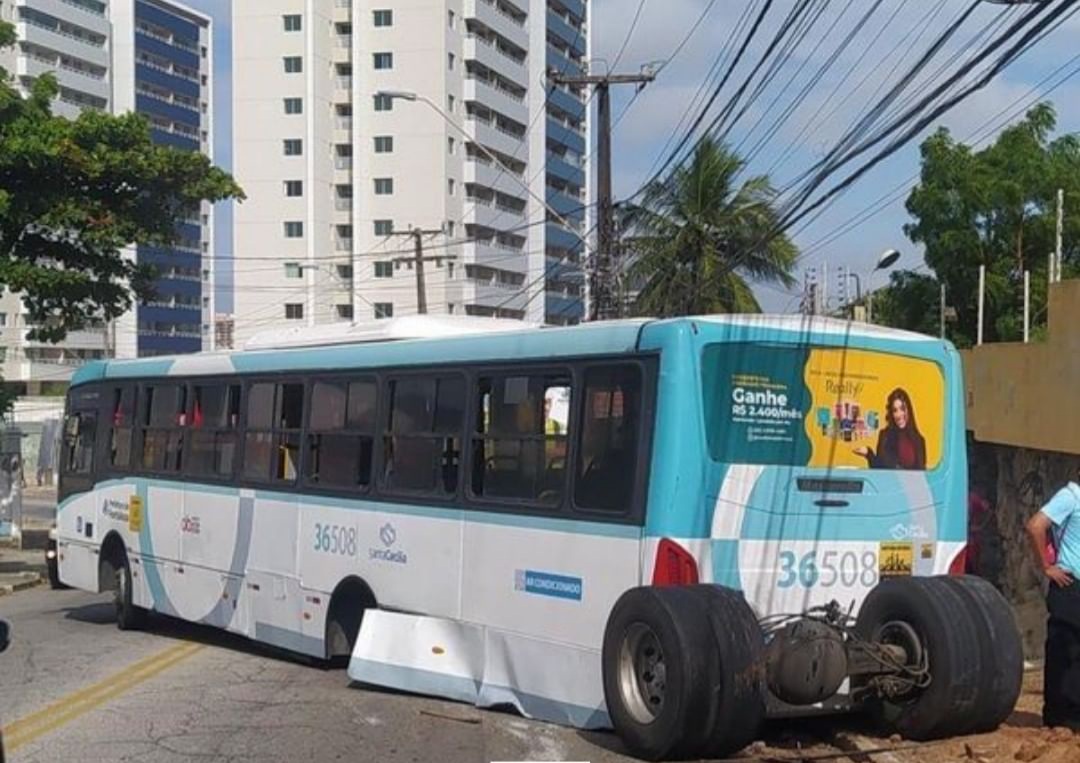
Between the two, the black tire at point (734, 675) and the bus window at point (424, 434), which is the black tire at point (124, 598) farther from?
the black tire at point (734, 675)

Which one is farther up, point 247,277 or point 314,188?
point 314,188

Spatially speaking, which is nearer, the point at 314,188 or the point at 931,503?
the point at 931,503

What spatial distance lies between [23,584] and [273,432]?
10917mm

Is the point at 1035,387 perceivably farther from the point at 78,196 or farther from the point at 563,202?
the point at 563,202

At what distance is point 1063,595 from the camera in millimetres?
8523

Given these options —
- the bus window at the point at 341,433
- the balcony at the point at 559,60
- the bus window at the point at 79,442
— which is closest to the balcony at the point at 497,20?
the balcony at the point at 559,60

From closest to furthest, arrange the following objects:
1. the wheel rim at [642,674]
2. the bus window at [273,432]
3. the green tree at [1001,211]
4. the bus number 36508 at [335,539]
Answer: the wheel rim at [642,674] → the bus number 36508 at [335,539] → the bus window at [273,432] → the green tree at [1001,211]

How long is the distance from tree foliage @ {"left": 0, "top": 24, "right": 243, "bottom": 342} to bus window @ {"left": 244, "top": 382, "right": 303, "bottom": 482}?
29.4 ft

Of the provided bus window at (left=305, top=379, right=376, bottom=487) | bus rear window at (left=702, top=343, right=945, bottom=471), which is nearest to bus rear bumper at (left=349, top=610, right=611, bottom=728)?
bus window at (left=305, top=379, right=376, bottom=487)

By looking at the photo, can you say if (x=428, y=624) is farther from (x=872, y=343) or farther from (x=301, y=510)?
(x=872, y=343)

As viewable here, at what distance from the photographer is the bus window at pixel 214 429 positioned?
43.3ft

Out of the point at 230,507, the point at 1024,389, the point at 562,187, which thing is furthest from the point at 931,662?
the point at 562,187

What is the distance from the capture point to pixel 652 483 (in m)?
8.17

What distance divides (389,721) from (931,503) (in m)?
3.91
